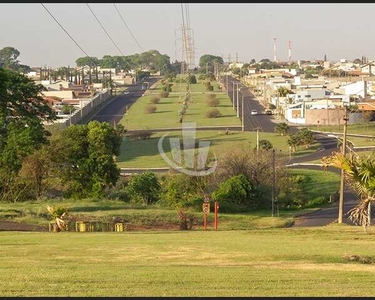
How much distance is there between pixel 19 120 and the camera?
3030cm

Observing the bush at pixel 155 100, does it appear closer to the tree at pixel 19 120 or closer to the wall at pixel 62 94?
the wall at pixel 62 94

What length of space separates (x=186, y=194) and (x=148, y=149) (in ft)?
75.1

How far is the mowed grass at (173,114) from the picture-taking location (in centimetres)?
7306

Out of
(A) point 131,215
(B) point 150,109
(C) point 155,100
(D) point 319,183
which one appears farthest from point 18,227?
(C) point 155,100

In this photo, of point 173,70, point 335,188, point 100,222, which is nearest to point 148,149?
point 335,188

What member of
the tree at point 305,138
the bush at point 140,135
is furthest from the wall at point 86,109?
the tree at point 305,138

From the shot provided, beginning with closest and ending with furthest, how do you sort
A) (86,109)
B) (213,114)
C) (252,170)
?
(252,170), (213,114), (86,109)

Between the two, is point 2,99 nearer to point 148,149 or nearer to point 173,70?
point 148,149

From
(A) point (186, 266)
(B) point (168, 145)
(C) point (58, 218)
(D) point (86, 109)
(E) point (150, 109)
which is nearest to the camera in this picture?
(A) point (186, 266)

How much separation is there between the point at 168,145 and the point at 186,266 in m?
45.3

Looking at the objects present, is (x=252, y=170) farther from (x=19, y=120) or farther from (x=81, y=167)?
(x=19, y=120)

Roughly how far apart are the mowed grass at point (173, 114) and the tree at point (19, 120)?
38.7 metres

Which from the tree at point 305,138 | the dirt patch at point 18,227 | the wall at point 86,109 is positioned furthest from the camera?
the wall at point 86,109

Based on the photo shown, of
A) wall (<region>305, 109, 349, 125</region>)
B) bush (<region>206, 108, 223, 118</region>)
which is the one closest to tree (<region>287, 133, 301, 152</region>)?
wall (<region>305, 109, 349, 125</region>)
